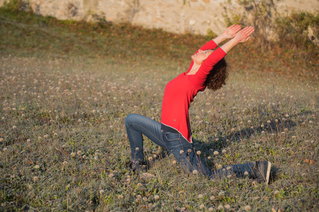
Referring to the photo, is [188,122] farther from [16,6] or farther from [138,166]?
[16,6]

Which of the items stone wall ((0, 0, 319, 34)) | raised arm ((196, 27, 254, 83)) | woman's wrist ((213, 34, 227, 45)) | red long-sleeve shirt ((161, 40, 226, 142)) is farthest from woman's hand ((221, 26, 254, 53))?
stone wall ((0, 0, 319, 34))

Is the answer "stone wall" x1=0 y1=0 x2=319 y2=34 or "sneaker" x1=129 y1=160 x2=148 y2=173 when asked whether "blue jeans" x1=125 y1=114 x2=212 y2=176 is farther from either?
"stone wall" x1=0 y1=0 x2=319 y2=34

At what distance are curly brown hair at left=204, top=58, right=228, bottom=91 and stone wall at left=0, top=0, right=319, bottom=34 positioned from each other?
22.6m

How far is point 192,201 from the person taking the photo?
4.54 meters

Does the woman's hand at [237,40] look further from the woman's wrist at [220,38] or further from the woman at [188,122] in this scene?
the woman's wrist at [220,38]

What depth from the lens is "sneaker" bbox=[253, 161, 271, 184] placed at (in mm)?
4895

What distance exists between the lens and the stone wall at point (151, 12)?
2717 centimetres

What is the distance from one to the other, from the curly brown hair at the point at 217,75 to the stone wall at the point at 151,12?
889 inches

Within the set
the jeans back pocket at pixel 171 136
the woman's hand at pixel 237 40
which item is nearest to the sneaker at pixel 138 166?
the jeans back pocket at pixel 171 136

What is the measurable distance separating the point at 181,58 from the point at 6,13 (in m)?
16.4

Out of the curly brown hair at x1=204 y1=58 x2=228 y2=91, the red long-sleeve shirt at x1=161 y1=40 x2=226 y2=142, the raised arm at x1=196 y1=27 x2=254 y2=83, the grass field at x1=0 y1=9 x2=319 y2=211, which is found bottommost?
the grass field at x1=0 y1=9 x2=319 y2=211

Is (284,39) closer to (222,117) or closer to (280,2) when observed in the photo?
(280,2)

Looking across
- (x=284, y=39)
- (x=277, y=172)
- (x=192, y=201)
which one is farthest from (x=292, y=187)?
(x=284, y=39)

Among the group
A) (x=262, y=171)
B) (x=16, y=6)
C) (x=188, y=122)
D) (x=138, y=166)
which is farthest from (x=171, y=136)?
(x=16, y=6)
